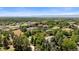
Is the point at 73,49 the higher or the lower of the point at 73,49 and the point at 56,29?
the lower

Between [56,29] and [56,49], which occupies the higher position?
[56,29]

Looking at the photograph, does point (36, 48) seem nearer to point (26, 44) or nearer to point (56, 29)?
point (26, 44)

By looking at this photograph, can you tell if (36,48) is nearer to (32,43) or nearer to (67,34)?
(32,43)

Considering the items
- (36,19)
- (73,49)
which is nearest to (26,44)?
(36,19)

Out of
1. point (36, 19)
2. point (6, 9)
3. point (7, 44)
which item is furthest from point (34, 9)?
point (7, 44)

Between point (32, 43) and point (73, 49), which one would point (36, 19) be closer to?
point (32, 43)
